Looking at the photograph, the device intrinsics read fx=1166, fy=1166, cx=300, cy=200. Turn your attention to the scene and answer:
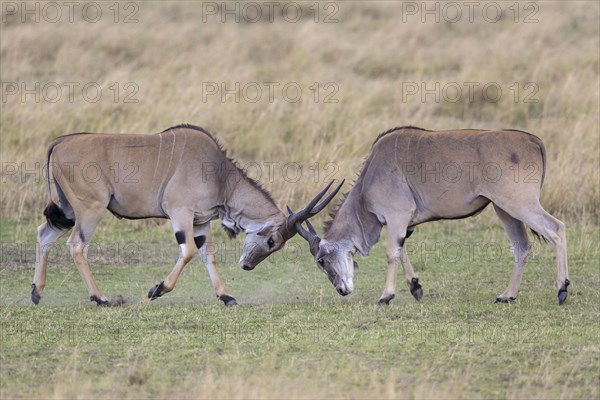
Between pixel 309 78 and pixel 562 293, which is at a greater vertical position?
pixel 562 293

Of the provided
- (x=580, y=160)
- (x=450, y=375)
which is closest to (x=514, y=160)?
(x=450, y=375)

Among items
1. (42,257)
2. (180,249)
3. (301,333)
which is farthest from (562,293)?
(42,257)

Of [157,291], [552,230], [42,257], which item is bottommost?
[157,291]

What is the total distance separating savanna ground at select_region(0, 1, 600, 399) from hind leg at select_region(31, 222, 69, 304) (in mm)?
155

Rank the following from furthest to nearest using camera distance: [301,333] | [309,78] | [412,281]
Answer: [309,78] → [412,281] → [301,333]

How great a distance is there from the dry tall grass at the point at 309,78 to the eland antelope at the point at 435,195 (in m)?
3.22

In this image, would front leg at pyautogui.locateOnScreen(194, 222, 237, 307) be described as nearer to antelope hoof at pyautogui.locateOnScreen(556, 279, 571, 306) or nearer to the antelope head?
the antelope head

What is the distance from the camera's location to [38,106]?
14695 mm

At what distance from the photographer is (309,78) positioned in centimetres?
1703

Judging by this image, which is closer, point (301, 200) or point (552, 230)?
point (552, 230)

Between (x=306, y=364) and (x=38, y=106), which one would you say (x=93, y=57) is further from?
(x=306, y=364)

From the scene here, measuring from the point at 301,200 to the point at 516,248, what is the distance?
363cm

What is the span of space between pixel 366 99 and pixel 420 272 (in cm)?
557

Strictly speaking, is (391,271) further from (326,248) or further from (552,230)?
(552,230)
